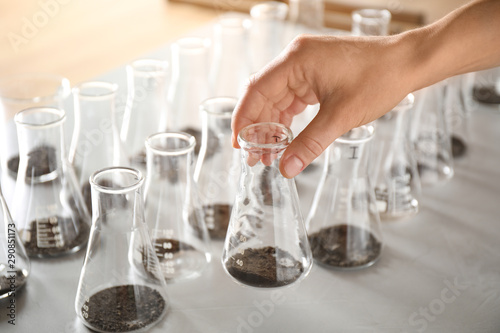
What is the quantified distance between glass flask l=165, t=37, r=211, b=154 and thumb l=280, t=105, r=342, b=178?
47cm

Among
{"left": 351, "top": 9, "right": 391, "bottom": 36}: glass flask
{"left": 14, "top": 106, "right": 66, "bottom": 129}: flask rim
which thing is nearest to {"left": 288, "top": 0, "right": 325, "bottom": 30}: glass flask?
{"left": 351, "top": 9, "right": 391, "bottom": 36}: glass flask

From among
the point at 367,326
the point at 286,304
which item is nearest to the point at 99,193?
the point at 286,304

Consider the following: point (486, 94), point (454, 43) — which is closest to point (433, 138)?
point (454, 43)

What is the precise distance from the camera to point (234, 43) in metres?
1.59

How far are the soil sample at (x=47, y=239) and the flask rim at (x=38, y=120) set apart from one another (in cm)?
17

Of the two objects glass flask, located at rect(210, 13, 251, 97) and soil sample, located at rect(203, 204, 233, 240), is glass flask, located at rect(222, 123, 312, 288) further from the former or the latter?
glass flask, located at rect(210, 13, 251, 97)

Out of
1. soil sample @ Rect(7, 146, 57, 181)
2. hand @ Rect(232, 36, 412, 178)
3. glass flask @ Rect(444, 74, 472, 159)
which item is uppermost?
hand @ Rect(232, 36, 412, 178)

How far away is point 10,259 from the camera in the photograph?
3.27ft

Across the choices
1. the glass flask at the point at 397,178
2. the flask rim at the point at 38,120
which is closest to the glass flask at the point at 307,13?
the glass flask at the point at 397,178

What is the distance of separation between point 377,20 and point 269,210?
2.62 ft

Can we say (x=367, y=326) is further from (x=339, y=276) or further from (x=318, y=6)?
(x=318, y=6)

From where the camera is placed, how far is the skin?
100 centimetres

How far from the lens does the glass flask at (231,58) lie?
1572mm

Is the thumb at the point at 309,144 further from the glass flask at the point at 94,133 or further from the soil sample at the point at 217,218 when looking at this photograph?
the glass flask at the point at 94,133
